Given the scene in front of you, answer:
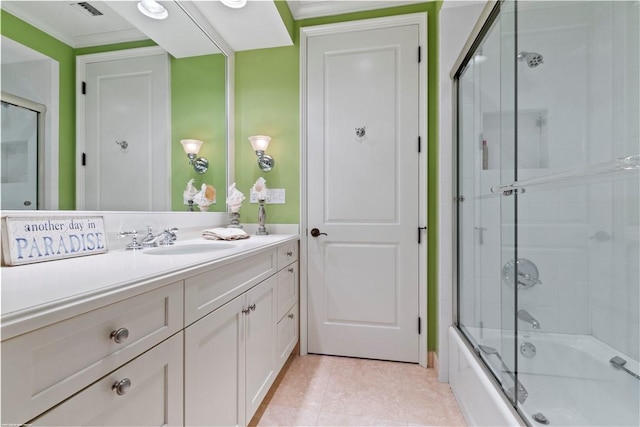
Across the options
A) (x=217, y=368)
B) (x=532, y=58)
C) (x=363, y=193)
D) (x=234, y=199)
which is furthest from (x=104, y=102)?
(x=532, y=58)

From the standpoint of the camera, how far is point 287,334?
1874 mm

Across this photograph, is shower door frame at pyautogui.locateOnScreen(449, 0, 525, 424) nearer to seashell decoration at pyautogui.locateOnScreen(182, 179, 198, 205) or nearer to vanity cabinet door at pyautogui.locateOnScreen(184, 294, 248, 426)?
vanity cabinet door at pyautogui.locateOnScreen(184, 294, 248, 426)

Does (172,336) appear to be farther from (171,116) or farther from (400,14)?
(400,14)

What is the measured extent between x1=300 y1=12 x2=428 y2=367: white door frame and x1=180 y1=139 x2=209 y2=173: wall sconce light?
0.69m

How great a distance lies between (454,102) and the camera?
6.01 ft

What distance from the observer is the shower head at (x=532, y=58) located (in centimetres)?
158

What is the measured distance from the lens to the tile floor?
1.48 metres

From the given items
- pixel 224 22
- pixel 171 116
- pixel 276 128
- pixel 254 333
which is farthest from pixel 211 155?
pixel 254 333

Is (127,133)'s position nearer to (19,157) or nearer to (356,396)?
(19,157)

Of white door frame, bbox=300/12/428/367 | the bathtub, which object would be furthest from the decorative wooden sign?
the bathtub

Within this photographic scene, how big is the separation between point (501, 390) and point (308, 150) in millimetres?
1767

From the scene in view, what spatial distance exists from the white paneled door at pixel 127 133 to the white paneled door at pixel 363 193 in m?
0.99

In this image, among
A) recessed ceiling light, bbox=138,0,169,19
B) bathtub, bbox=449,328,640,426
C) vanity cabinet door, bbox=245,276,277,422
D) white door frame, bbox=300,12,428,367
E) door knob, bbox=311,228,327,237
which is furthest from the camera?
door knob, bbox=311,228,327,237

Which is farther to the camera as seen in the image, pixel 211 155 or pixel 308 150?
pixel 308 150
